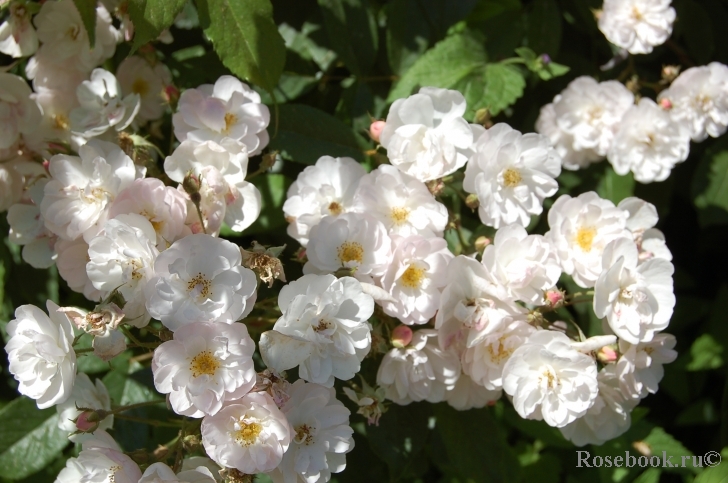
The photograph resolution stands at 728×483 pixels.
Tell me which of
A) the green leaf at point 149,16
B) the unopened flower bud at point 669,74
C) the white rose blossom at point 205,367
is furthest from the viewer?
the unopened flower bud at point 669,74

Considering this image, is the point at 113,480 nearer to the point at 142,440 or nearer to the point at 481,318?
the point at 142,440

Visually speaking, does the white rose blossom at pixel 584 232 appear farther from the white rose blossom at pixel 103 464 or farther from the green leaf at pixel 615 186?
the white rose blossom at pixel 103 464

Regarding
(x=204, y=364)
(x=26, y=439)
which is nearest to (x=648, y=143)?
(x=204, y=364)

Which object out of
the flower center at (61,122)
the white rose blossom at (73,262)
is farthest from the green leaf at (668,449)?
the flower center at (61,122)

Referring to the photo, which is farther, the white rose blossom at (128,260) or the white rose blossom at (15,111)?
the white rose blossom at (15,111)

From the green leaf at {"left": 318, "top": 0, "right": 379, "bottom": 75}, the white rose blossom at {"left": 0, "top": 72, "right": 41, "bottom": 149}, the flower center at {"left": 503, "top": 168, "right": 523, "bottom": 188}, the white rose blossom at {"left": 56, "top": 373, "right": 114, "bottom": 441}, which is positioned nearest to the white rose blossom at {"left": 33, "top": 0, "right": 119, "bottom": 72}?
the white rose blossom at {"left": 0, "top": 72, "right": 41, "bottom": 149}

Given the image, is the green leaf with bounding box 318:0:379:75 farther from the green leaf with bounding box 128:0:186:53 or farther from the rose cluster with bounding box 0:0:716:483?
the green leaf with bounding box 128:0:186:53

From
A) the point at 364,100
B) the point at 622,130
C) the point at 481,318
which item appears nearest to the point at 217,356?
the point at 481,318
